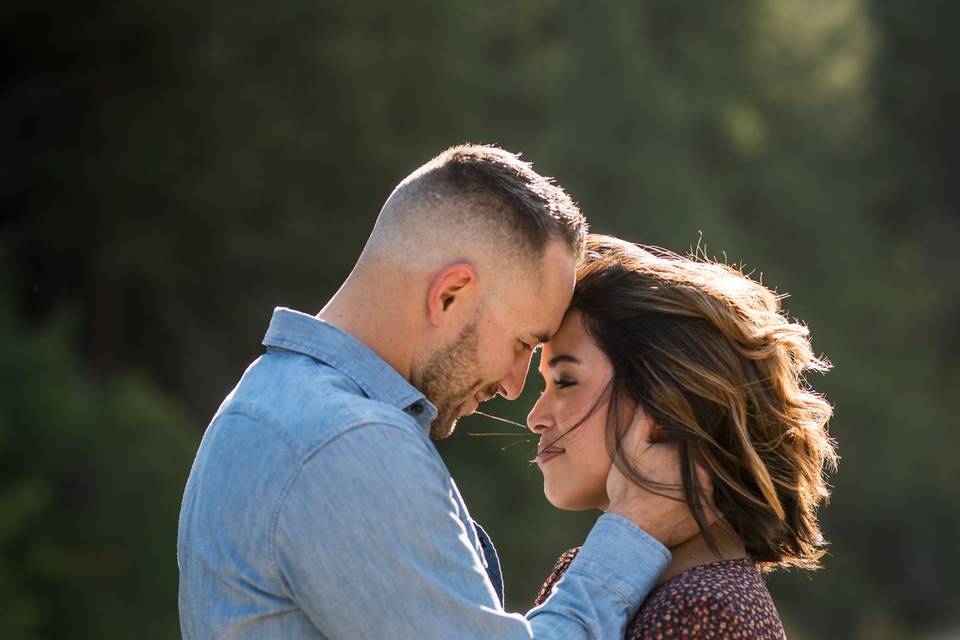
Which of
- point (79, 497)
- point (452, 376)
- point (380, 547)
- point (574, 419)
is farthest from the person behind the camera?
point (79, 497)

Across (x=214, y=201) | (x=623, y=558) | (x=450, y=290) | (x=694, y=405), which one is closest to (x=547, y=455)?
(x=694, y=405)

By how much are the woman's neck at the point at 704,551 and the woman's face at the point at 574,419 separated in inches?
8.5

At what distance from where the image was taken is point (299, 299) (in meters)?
13.4

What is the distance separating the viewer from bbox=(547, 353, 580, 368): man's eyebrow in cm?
281

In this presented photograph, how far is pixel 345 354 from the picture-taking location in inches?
87.3

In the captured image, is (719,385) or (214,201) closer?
(719,385)

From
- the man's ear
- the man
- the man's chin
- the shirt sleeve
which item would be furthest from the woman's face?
the shirt sleeve

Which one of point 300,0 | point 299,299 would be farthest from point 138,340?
point 300,0

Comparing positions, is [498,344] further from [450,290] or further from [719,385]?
[719,385]

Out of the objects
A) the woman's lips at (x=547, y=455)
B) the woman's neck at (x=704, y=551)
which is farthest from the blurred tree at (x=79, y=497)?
the woman's neck at (x=704, y=551)

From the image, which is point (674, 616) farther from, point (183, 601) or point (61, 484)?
point (61, 484)

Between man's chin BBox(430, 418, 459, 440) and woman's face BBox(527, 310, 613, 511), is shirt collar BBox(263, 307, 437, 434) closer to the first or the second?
man's chin BBox(430, 418, 459, 440)

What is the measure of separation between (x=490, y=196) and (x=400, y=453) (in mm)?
568

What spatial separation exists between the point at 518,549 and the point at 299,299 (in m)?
3.60
